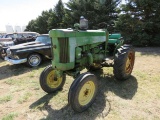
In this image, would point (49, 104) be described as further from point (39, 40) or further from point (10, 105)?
point (39, 40)

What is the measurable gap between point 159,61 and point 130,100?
3862 millimetres

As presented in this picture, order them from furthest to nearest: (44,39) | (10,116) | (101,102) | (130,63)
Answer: (44,39) < (130,63) < (101,102) < (10,116)

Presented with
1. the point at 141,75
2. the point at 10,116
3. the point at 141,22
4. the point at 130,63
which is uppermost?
the point at 141,22

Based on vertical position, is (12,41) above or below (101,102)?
above

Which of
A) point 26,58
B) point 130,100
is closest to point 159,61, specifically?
point 130,100

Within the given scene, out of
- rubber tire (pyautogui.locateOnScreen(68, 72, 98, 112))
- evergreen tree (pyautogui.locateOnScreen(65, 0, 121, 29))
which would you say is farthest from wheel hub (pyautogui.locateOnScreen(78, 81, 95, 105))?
evergreen tree (pyautogui.locateOnScreen(65, 0, 121, 29))

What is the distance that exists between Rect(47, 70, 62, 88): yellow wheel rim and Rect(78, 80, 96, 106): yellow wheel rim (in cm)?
120

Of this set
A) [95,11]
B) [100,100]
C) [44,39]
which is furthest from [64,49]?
[95,11]

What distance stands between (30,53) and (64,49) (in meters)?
4.59

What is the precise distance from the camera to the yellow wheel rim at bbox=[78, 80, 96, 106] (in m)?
3.47

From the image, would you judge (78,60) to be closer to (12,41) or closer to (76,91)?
(76,91)

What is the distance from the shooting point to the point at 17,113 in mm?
3688

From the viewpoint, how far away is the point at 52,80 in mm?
4512

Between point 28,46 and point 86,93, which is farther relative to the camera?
point 28,46
